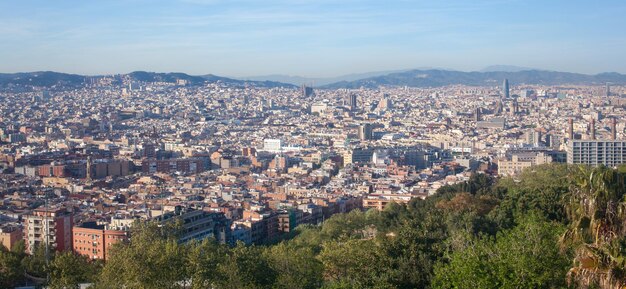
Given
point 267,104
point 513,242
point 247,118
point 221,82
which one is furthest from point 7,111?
point 513,242

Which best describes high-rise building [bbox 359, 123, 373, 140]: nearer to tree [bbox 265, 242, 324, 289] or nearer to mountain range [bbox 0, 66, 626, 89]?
tree [bbox 265, 242, 324, 289]

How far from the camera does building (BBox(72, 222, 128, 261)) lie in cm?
1852

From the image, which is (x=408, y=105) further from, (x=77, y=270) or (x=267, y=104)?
(x=77, y=270)

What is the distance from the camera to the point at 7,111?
245 ft

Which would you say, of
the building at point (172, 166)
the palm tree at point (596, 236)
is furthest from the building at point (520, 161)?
the palm tree at point (596, 236)

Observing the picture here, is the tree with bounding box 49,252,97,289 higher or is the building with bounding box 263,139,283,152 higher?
the tree with bounding box 49,252,97,289

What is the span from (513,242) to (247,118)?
69.2 m

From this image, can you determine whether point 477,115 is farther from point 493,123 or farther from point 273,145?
point 273,145

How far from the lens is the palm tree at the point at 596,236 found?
610 centimetres

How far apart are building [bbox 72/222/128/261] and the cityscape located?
4 cm

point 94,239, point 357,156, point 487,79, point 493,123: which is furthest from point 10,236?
point 487,79

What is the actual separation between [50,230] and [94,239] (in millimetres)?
1377

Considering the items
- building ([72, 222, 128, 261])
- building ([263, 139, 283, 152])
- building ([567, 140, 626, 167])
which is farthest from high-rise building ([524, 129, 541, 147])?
building ([72, 222, 128, 261])

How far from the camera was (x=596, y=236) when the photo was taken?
7.18 metres
